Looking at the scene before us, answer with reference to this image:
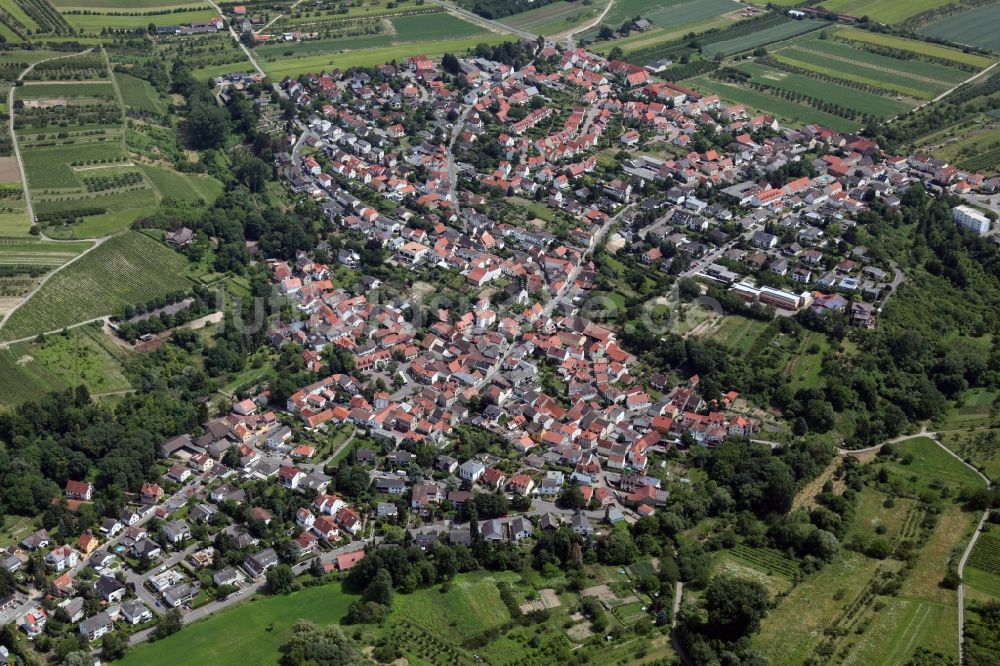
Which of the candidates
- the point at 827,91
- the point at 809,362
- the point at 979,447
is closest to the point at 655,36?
the point at 827,91

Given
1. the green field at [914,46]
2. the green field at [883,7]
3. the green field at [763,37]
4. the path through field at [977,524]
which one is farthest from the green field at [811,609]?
the green field at [883,7]

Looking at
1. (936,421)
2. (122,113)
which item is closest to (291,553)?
(936,421)

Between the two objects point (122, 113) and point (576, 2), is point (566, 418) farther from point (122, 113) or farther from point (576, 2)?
point (576, 2)

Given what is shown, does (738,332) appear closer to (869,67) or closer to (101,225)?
(101,225)

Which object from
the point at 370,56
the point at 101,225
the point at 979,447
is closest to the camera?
the point at 979,447

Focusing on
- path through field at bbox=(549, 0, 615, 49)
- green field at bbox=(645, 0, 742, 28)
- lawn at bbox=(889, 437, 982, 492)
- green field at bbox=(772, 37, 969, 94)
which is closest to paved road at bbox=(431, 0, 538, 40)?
path through field at bbox=(549, 0, 615, 49)

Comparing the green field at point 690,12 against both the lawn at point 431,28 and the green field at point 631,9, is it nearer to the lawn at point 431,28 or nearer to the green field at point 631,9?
the green field at point 631,9

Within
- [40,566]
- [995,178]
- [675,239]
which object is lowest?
[40,566]

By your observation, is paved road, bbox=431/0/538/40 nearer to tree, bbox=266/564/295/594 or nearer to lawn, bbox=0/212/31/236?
lawn, bbox=0/212/31/236
